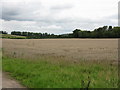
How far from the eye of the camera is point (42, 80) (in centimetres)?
809

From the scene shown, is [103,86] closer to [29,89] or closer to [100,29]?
[29,89]

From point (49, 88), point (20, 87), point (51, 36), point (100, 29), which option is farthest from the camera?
point (51, 36)

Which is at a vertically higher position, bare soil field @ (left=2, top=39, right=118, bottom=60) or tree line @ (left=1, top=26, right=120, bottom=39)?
tree line @ (left=1, top=26, right=120, bottom=39)

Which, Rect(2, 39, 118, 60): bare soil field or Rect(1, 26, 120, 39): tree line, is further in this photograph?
Rect(1, 26, 120, 39): tree line

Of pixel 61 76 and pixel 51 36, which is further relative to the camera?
pixel 51 36

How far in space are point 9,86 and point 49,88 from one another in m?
1.86

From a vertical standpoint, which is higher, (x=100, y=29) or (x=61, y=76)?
(x=100, y=29)

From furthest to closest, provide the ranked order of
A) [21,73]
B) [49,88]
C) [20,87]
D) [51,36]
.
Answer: [51,36] < [21,73] < [20,87] < [49,88]

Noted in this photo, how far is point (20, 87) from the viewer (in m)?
7.58

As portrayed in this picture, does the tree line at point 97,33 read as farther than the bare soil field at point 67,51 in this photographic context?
Yes

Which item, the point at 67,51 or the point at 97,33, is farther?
the point at 97,33

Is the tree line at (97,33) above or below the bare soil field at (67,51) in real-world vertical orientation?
above

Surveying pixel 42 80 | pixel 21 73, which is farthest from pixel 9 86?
pixel 21 73

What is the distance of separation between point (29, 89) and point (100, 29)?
90.9 m
